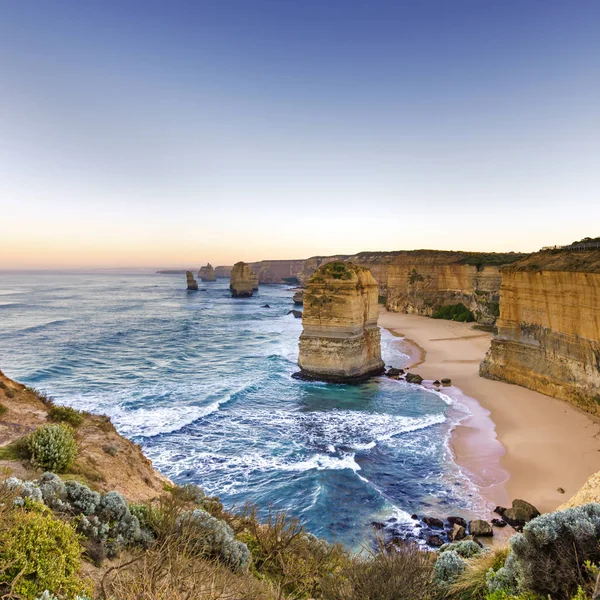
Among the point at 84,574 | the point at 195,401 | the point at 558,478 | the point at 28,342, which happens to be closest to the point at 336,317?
the point at 195,401

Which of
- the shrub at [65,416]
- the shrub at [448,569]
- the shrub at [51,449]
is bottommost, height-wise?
the shrub at [448,569]

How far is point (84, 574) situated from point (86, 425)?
7.16m

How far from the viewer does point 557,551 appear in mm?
4664

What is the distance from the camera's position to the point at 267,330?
170ft

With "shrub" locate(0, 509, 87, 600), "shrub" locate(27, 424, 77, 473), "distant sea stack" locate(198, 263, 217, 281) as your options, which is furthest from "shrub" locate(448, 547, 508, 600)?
"distant sea stack" locate(198, 263, 217, 281)

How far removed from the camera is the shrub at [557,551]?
451cm

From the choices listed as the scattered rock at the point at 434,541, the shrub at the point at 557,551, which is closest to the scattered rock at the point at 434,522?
the scattered rock at the point at 434,541

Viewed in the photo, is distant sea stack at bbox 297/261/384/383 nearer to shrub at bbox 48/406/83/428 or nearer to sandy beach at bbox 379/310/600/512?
sandy beach at bbox 379/310/600/512

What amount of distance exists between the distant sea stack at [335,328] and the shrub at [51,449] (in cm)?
2042

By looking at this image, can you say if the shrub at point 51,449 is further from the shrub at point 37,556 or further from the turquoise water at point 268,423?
the turquoise water at point 268,423

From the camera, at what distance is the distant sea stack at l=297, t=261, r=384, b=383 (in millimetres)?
27156

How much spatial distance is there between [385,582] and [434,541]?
7.46 metres

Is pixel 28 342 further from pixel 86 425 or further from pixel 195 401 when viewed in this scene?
pixel 86 425

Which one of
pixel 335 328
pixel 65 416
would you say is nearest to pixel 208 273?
pixel 335 328
